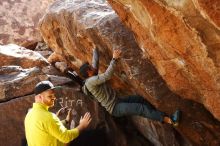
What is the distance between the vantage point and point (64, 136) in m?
6.51

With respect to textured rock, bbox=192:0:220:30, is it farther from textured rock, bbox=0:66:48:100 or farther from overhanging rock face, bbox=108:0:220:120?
textured rock, bbox=0:66:48:100

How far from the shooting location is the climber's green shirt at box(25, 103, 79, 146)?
642 centimetres

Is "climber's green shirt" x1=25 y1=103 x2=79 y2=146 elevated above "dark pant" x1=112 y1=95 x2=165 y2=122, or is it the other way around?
"climber's green shirt" x1=25 y1=103 x2=79 y2=146

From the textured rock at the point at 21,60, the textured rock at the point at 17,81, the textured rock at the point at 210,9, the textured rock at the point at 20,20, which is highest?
the textured rock at the point at 210,9

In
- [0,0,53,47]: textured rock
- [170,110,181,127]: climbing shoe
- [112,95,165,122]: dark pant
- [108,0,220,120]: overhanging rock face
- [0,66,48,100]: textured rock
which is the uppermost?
[108,0,220,120]: overhanging rock face

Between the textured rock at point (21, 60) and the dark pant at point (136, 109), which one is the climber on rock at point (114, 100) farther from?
the textured rock at point (21, 60)

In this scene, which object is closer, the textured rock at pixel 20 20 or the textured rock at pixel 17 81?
the textured rock at pixel 17 81

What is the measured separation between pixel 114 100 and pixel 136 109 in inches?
23.8

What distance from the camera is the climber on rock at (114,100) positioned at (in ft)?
27.4

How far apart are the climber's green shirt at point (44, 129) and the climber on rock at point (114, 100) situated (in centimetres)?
196

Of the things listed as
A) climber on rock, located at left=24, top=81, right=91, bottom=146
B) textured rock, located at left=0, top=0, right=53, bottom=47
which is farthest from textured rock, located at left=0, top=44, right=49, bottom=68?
textured rock, located at left=0, top=0, right=53, bottom=47

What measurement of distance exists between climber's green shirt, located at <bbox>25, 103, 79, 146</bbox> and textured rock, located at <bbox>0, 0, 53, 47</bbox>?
15789 mm

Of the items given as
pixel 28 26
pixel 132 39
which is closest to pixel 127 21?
pixel 132 39

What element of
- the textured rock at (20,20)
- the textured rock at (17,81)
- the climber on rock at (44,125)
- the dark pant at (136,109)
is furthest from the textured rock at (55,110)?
the textured rock at (20,20)
